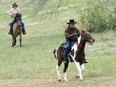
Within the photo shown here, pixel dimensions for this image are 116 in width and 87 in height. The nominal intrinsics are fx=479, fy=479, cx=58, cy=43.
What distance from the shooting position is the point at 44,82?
17.2m

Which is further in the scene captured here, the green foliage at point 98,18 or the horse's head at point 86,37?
the green foliage at point 98,18

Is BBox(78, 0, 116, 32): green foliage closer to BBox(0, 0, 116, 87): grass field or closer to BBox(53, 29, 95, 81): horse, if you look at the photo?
BBox(0, 0, 116, 87): grass field

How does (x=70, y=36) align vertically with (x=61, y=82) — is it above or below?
above

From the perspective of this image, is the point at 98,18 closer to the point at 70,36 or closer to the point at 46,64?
the point at 46,64

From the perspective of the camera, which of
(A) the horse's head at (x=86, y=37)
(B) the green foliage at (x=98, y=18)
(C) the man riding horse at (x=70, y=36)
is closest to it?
(A) the horse's head at (x=86, y=37)

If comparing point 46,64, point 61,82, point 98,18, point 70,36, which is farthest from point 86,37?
point 98,18

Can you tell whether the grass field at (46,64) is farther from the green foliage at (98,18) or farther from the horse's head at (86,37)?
the horse's head at (86,37)

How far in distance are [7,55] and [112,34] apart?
8472 mm

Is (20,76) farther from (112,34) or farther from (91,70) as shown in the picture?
(112,34)

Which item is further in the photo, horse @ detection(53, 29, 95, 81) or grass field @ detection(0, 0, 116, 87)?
grass field @ detection(0, 0, 116, 87)

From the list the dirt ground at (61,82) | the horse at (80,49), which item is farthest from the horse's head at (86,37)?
the dirt ground at (61,82)

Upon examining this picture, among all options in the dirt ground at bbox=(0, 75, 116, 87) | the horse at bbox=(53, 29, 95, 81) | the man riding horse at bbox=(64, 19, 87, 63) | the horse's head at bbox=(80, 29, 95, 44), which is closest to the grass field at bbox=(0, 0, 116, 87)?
the dirt ground at bbox=(0, 75, 116, 87)

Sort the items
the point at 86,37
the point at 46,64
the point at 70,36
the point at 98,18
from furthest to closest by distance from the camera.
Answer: the point at 98,18, the point at 46,64, the point at 70,36, the point at 86,37

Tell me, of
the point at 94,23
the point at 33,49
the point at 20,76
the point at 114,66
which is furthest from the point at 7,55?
the point at 94,23
